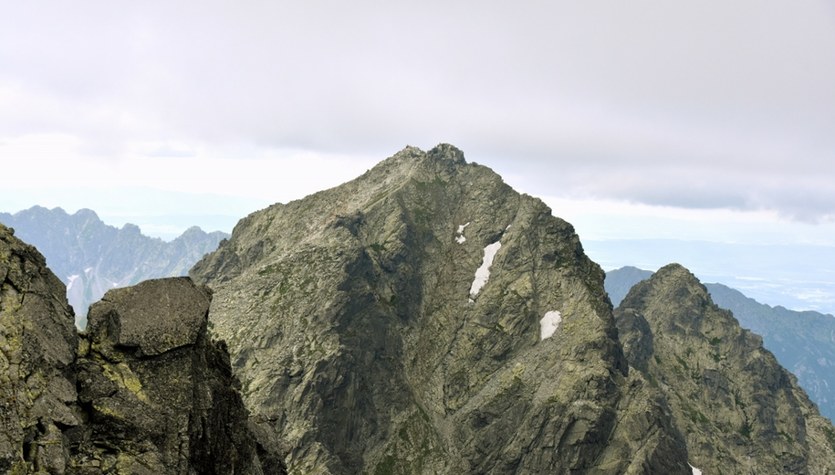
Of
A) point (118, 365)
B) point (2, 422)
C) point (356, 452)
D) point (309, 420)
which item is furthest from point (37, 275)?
point (356, 452)

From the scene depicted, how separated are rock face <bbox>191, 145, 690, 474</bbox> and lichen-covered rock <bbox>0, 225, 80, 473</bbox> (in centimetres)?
11506

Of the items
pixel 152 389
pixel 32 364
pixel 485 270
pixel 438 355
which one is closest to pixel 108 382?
pixel 152 389

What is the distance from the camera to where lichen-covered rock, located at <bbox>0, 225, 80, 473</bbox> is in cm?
2520

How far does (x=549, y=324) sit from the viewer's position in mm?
169000

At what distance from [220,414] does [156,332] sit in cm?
713

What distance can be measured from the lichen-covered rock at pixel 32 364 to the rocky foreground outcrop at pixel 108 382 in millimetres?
50

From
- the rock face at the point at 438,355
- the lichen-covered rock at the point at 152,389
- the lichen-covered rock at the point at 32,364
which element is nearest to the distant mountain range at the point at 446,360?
the rock face at the point at 438,355

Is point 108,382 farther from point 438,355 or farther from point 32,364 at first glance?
point 438,355

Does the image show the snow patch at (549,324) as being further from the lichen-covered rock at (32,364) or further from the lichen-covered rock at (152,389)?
the lichen-covered rock at (32,364)

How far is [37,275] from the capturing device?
3108 cm

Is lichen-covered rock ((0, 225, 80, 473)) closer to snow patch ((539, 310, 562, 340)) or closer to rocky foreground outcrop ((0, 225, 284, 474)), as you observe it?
rocky foreground outcrop ((0, 225, 284, 474))

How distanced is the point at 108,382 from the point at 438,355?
15072 centimetres

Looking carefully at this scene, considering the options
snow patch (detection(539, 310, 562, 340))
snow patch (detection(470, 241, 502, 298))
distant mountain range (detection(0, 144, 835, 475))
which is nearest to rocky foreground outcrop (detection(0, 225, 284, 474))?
distant mountain range (detection(0, 144, 835, 475))

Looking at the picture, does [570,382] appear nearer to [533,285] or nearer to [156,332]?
[533,285]
